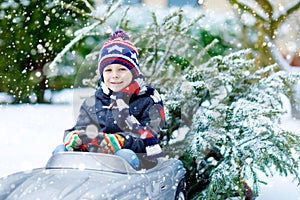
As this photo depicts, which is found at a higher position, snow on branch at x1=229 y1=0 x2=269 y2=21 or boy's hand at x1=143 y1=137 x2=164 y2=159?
snow on branch at x1=229 y1=0 x2=269 y2=21

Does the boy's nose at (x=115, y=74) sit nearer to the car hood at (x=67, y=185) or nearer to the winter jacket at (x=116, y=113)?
the winter jacket at (x=116, y=113)

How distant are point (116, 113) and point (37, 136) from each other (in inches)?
141

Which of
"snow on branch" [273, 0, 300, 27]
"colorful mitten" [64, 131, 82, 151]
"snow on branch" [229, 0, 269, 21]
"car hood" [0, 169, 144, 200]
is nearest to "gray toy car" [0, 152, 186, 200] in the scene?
"car hood" [0, 169, 144, 200]

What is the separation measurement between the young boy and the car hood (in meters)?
0.35

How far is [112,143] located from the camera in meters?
3.04

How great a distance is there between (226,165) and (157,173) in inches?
30.3

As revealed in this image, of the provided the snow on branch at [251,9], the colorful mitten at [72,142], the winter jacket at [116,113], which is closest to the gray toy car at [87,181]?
the colorful mitten at [72,142]

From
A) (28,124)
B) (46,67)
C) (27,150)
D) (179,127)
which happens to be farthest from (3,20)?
(179,127)

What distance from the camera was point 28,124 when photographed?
733 cm

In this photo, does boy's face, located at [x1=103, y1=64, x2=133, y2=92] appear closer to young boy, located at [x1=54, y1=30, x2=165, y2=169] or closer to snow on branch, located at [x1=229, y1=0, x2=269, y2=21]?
young boy, located at [x1=54, y1=30, x2=165, y2=169]

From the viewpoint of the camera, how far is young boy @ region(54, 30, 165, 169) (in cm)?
311

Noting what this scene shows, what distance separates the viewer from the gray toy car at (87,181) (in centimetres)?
249

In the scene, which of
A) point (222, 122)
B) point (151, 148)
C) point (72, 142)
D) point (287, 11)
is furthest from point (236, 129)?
point (287, 11)

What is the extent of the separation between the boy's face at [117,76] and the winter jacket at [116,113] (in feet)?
0.31
